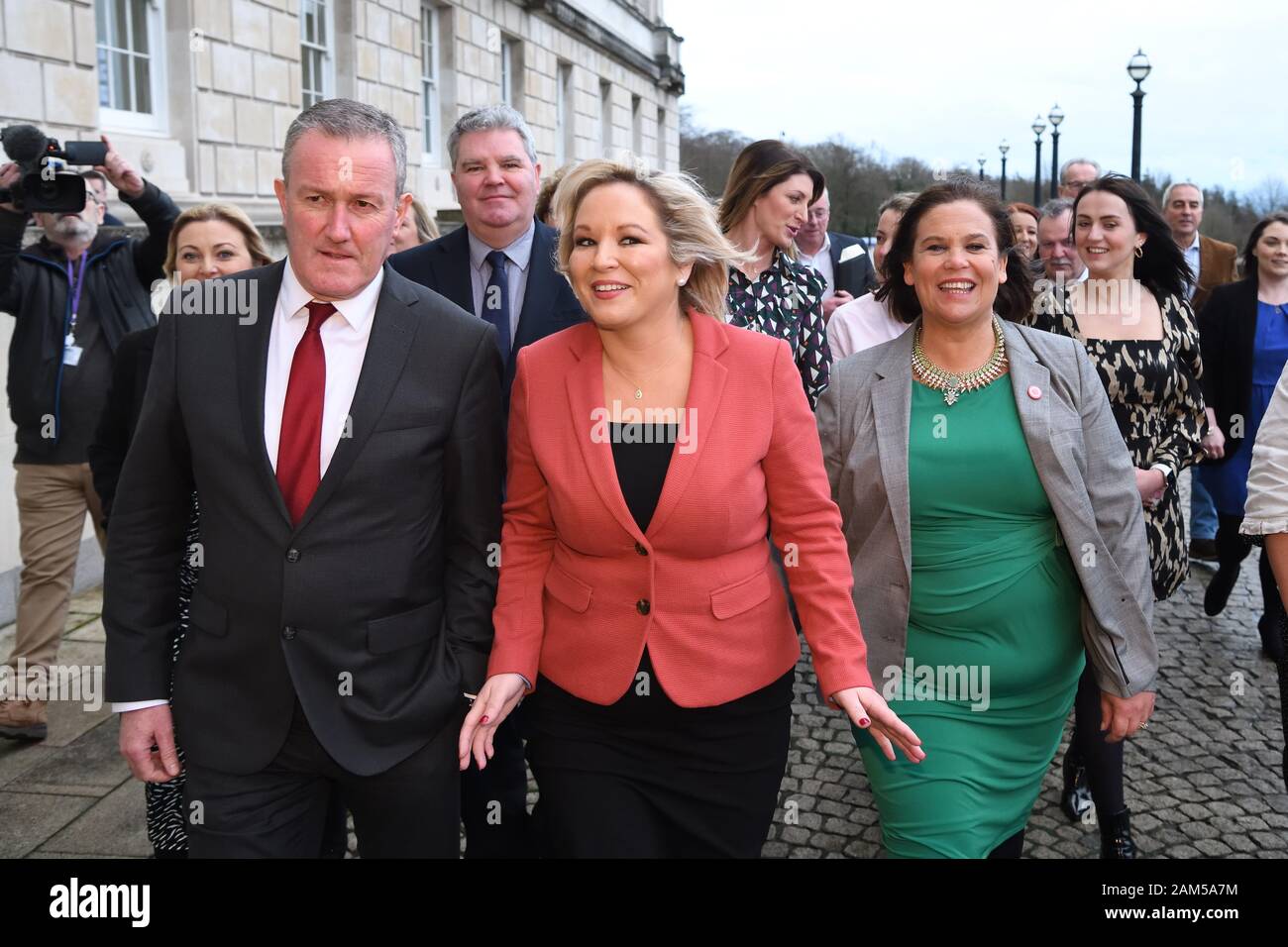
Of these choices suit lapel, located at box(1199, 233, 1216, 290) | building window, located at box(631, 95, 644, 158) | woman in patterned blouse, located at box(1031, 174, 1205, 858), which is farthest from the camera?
building window, located at box(631, 95, 644, 158)

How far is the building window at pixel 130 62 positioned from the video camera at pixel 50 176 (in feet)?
17.3

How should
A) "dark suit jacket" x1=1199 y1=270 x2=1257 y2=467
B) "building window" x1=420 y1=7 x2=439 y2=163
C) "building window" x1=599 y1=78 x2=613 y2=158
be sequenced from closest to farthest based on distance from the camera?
"dark suit jacket" x1=1199 y1=270 x2=1257 y2=467
"building window" x1=420 y1=7 x2=439 y2=163
"building window" x1=599 y1=78 x2=613 y2=158

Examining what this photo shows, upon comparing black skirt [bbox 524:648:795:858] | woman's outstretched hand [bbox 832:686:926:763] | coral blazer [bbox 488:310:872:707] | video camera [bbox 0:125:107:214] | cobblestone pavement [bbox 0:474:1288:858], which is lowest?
cobblestone pavement [bbox 0:474:1288:858]

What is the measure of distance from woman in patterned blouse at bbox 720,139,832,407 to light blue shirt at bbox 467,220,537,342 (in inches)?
34.3

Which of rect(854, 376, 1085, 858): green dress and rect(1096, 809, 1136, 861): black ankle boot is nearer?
rect(854, 376, 1085, 858): green dress

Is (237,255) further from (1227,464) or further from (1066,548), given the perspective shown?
(1227,464)

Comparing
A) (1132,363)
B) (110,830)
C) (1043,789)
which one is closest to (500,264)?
(1132,363)

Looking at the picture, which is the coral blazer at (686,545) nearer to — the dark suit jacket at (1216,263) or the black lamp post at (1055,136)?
the dark suit jacket at (1216,263)

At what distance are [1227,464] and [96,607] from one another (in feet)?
23.8

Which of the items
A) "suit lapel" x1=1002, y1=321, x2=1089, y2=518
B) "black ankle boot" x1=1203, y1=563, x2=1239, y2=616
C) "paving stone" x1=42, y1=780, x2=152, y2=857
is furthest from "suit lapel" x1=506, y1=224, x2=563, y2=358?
"black ankle boot" x1=1203, y1=563, x2=1239, y2=616

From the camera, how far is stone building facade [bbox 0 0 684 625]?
27.0 feet

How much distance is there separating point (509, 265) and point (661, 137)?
1132 inches

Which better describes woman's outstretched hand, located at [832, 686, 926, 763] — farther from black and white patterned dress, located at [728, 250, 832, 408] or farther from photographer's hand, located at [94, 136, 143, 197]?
photographer's hand, located at [94, 136, 143, 197]

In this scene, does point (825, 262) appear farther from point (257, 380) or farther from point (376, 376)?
point (257, 380)
